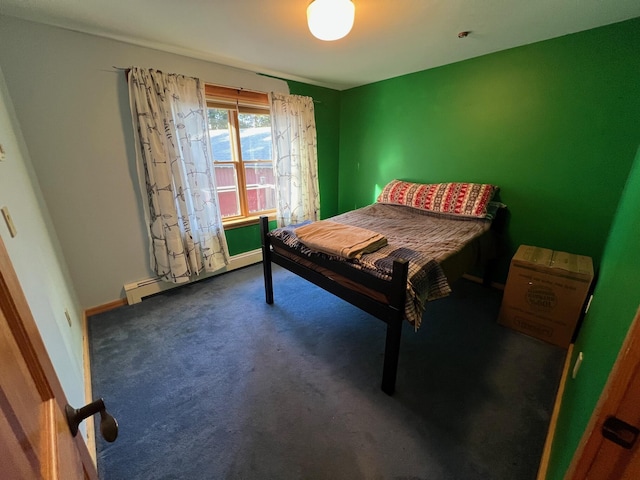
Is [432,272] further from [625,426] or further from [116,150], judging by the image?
[116,150]

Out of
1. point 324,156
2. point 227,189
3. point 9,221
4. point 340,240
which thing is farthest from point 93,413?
point 324,156

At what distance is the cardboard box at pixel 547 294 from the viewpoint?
5.79 feet

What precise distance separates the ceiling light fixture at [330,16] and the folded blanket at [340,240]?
1.20 m

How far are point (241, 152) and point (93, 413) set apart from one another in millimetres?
2779

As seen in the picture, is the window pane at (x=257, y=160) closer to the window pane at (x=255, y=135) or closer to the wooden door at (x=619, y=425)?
the window pane at (x=255, y=135)

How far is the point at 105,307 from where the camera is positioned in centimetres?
229

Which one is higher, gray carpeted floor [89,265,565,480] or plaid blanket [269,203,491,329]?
plaid blanket [269,203,491,329]

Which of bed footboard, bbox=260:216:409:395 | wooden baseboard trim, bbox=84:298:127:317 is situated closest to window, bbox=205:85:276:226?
wooden baseboard trim, bbox=84:298:127:317

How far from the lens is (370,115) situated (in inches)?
131

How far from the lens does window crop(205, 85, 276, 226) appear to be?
2.74 meters

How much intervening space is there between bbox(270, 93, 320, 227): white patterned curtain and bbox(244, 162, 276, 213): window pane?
19cm

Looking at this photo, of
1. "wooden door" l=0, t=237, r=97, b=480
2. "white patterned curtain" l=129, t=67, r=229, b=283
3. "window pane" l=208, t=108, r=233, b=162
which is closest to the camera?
"wooden door" l=0, t=237, r=97, b=480

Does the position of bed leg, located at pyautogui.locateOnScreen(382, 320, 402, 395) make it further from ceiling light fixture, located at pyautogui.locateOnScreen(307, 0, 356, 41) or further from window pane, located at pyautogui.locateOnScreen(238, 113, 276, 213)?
window pane, located at pyautogui.locateOnScreen(238, 113, 276, 213)

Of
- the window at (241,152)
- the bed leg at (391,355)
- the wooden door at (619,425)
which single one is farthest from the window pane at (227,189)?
the wooden door at (619,425)
